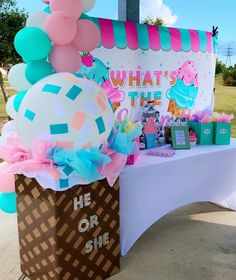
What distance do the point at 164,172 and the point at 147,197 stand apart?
0.75 ft

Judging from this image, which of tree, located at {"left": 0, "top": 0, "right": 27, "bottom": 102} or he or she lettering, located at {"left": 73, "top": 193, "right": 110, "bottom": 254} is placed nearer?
he or she lettering, located at {"left": 73, "top": 193, "right": 110, "bottom": 254}

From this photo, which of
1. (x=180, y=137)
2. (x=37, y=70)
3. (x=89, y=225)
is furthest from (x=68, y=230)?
(x=180, y=137)

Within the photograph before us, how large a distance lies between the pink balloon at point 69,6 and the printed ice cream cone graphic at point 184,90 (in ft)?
5.30

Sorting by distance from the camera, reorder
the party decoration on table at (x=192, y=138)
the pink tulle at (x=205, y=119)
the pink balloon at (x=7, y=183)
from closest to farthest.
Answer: the pink balloon at (x=7, y=183) < the party decoration on table at (x=192, y=138) < the pink tulle at (x=205, y=119)

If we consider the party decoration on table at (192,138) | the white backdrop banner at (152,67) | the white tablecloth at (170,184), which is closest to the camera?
the white tablecloth at (170,184)

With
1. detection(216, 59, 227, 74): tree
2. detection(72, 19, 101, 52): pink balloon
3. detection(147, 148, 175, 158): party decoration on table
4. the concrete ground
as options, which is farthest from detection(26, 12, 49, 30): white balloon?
detection(216, 59, 227, 74): tree

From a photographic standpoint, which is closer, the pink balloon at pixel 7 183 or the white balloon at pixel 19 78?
the white balloon at pixel 19 78

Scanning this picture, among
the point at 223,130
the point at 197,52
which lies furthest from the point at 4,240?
the point at 197,52

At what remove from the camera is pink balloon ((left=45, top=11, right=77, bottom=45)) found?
206cm

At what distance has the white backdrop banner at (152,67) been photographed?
3010 mm

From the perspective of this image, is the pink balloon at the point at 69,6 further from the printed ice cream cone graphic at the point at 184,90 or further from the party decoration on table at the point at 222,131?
the party decoration on table at the point at 222,131

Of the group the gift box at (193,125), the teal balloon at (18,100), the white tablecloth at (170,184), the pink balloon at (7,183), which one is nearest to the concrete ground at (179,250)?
the white tablecloth at (170,184)

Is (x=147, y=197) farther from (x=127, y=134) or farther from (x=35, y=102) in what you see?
(x=35, y=102)

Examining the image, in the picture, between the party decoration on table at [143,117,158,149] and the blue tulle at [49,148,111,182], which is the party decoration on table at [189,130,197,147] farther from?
the blue tulle at [49,148,111,182]
